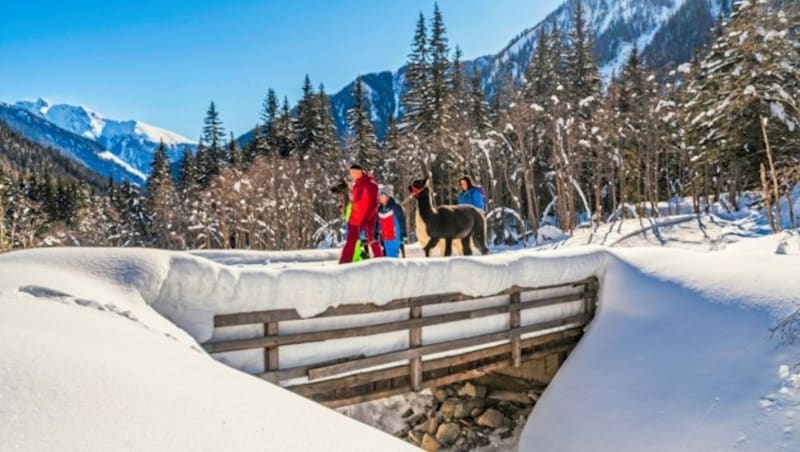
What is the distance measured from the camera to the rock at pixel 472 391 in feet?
30.1

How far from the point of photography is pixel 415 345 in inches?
269

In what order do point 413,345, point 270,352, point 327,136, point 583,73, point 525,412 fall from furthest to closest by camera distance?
1. point 327,136
2. point 583,73
3. point 525,412
4. point 413,345
5. point 270,352

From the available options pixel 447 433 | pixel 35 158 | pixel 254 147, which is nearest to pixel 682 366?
pixel 447 433

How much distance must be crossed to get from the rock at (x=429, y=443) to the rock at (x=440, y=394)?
0.85m

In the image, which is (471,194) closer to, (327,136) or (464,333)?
(464,333)

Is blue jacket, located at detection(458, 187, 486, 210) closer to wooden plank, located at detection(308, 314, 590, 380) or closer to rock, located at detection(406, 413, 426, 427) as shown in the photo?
wooden plank, located at detection(308, 314, 590, 380)

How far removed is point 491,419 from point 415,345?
8.16 ft

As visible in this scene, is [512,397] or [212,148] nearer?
[512,397]

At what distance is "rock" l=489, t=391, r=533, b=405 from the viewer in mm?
8927

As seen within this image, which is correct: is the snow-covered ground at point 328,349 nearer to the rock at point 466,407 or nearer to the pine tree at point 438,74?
the rock at point 466,407

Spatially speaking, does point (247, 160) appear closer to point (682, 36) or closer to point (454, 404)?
point (454, 404)

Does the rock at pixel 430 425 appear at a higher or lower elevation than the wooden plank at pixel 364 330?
lower

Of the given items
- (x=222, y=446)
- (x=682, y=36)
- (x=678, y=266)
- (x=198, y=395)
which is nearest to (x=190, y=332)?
(x=198, y=395)

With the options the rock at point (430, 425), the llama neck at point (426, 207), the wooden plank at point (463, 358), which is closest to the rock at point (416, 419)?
the rock at point (430, 425)
